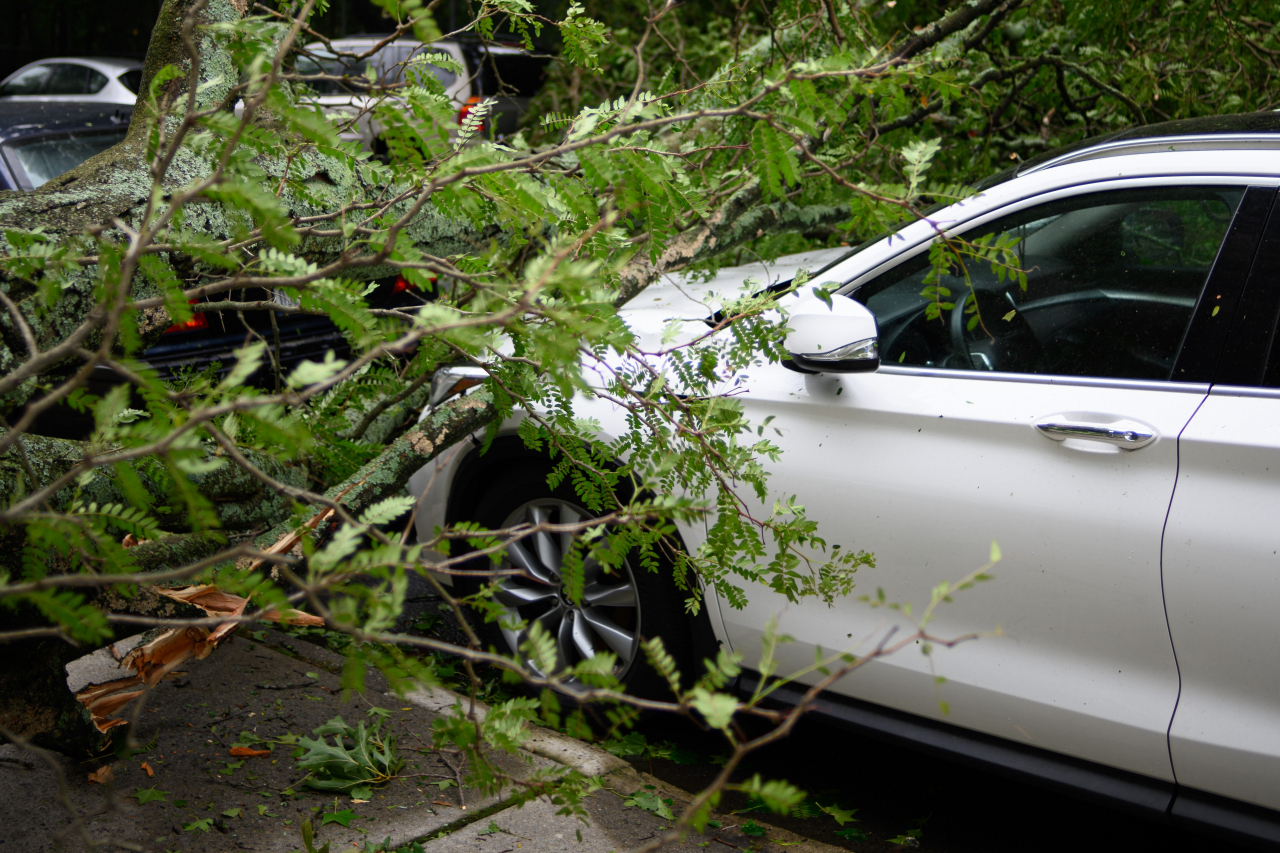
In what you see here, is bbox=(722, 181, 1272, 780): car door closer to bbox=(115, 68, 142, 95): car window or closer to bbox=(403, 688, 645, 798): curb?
bbox=(403, 688, 645, 798): curb

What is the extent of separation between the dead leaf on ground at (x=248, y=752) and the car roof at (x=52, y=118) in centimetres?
451

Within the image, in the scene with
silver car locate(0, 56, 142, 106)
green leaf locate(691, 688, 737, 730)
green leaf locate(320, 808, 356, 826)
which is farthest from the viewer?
silver car locate(0, 56, 142, 106)

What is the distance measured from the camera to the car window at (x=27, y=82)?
14000 mm

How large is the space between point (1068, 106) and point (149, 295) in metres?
4.36

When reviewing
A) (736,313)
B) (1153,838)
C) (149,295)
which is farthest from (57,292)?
(1153,838)

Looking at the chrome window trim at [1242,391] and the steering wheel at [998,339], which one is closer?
the chrome window trim at [1242,391]

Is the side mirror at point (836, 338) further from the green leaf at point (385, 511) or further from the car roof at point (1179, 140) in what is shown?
the green leaf at point (385, 511)

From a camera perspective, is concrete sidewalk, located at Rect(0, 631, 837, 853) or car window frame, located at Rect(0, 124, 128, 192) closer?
concrete sidewalk, located at Rect(0, 631, 837, 853)

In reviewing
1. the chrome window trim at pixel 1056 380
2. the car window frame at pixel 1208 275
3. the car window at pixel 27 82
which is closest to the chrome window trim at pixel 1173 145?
the car window frame at pixel 1208 275

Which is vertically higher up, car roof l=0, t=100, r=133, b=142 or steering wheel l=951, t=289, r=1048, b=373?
car roof l=0, t=100, r=133, b=142

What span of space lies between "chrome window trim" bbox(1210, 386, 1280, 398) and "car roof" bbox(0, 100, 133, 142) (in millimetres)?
5879

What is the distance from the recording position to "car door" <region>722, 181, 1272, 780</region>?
2.25 metres

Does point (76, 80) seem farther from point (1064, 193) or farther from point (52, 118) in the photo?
point (1064, 193)

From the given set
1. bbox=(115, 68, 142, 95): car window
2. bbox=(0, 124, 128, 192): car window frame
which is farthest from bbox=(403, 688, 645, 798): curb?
bbox=(115, 68, 142, 95): car window
